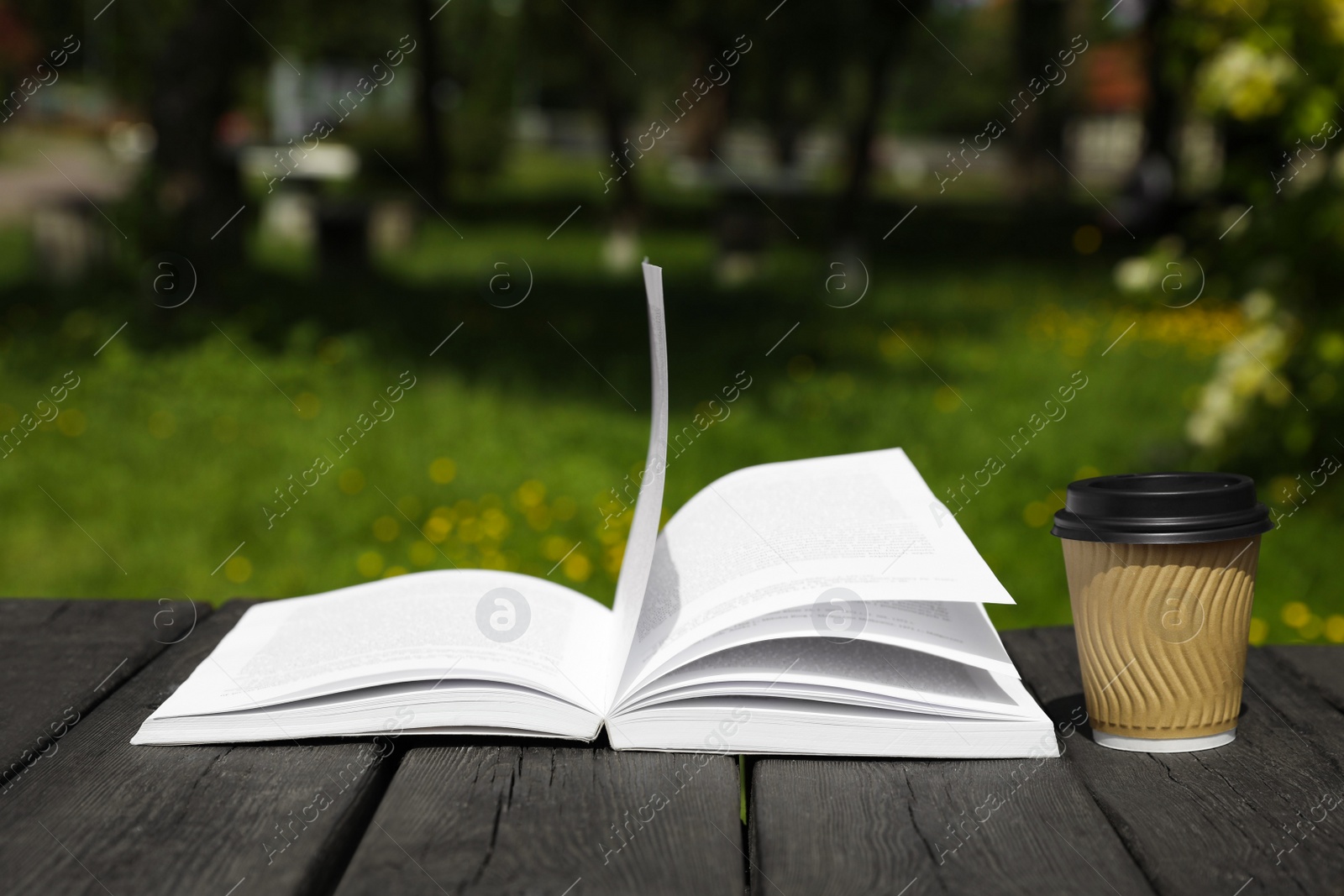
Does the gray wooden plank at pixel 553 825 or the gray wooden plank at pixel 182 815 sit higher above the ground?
the gray wooden plank at pixel 182 815

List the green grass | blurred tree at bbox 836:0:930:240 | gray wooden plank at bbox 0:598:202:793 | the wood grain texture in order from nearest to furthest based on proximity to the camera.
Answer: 1. the wood grain texture
2. gray wooden plank at bbox 0:598:202:793
3. the green grass
4. blurred tree at bbox 836:0:930:240

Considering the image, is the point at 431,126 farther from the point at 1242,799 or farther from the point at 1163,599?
the point at 1242,799

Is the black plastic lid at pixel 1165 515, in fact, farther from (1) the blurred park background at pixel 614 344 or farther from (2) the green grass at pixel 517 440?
(2) the green grass at pixel 517 440

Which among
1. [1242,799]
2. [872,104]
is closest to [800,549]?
[1242,799]

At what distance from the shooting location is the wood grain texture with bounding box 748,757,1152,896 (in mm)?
920

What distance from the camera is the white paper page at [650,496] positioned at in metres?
1.13

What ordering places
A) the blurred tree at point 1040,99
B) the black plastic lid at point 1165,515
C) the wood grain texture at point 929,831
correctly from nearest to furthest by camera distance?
the wood grain texture at point 929,831
the black plastic lid at point 1165,515
the blurred tree at point 1040,99

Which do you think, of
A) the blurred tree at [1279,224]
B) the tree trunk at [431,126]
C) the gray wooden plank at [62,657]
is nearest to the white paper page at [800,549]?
the gray wooden plank at [62,657]

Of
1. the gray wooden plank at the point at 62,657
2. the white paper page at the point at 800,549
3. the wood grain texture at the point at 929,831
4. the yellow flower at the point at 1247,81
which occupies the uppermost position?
the yellow flower at the point at 1247,81

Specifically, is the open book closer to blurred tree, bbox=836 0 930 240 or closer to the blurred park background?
the blurred park background

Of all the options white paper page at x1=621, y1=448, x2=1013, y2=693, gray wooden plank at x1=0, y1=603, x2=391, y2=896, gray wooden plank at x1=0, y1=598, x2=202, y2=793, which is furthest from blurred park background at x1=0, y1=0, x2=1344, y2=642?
gray wooden plank at x1=0, y1=603, x2=391, y2=896

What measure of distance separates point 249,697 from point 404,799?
8.6 inches

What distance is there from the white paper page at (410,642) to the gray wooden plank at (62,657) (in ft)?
0.37

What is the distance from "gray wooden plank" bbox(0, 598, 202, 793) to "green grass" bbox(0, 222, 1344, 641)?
1822 mm
